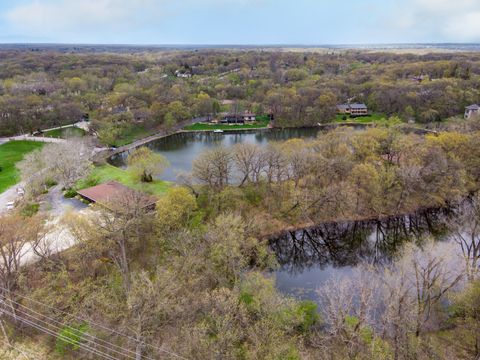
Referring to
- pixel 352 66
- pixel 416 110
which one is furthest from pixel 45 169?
pixel 352 66

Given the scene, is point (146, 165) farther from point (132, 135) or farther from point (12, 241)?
point (132, 135)

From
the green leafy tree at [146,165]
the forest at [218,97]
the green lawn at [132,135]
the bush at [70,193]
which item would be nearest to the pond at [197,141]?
the green lawn at [132,135]

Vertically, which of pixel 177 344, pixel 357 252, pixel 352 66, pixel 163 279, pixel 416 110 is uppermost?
pixel 352 66

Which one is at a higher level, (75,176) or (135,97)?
(135,97)

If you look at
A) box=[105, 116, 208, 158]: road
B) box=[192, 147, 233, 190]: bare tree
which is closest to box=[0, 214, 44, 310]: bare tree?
box=[192, 147, 233, 190]: bare tree

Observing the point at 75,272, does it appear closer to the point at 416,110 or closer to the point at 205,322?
the point at 205,322

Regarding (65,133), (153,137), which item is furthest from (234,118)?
(65,133)

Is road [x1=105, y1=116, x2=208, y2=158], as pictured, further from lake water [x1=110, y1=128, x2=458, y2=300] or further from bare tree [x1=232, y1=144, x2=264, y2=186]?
lake water [x1=110, y1=128, x2=458, y2=300]
